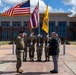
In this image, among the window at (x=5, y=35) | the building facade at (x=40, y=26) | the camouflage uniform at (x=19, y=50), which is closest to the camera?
the camouflage uniform at (x=19, y=50)

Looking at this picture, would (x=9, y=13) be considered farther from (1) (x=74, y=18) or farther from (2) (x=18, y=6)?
(1) (x=74, y=18)

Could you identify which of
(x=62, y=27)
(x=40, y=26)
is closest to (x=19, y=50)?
(x=40, y=26)

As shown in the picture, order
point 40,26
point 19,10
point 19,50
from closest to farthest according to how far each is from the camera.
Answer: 1. point 19,50
2. point 19,10
3. point 40,26

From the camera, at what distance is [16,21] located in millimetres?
85938

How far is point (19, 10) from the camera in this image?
17.9m

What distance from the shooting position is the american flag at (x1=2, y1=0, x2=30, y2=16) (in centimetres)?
1758

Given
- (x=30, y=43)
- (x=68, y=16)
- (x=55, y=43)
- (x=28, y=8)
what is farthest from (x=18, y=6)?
(x=68, y=16)

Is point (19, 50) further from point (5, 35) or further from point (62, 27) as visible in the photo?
point (5, 35)

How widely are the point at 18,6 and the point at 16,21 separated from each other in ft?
223

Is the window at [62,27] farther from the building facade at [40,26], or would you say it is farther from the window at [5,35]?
the window at [5,35]

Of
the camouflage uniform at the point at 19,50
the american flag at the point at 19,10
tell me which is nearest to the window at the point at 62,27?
the american flag at the point at 19,10

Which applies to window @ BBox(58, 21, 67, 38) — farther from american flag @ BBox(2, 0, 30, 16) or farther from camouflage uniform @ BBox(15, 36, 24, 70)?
camouflage uniform @ BBox(15, 36, 24, 70)

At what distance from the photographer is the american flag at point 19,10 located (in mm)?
17581

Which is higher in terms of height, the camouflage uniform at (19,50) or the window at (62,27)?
the window at (62,27)
